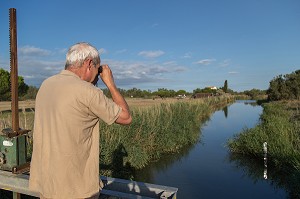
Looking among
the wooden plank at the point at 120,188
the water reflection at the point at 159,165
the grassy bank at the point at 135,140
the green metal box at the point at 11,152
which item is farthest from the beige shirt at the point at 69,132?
the water reflection at the point at 159,165

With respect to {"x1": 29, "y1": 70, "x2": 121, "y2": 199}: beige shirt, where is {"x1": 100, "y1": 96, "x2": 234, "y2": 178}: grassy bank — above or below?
below

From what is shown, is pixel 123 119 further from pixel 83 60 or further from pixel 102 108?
pixel 83 60

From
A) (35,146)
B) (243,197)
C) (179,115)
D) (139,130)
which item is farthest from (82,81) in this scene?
(179,115)

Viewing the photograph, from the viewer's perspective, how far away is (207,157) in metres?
11.4

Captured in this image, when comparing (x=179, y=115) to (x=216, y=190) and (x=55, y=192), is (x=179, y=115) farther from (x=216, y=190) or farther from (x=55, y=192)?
(x=55, y=192)

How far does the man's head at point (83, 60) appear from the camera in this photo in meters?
1.85

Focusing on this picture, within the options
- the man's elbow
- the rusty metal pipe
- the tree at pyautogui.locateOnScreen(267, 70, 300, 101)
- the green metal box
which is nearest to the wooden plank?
the green metal box

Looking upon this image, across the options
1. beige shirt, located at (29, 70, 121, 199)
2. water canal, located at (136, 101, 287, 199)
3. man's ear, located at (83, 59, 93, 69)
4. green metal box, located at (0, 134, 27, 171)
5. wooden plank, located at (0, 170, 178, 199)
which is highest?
man's ear, located at (83, 59, 93, 69)

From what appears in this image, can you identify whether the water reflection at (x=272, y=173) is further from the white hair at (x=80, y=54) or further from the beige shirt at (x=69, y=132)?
Result: the white hair at (x=80, y=54)

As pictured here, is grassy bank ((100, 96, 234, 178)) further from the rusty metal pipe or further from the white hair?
the white hair

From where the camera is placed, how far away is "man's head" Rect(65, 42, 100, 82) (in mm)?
1850

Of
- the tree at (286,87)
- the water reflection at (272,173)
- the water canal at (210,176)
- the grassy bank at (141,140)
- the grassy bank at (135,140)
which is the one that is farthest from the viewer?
the tree at (286,87)

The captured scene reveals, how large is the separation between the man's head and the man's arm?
0.12 metres

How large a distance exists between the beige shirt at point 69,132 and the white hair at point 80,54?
0.08m
